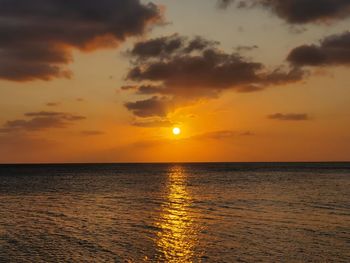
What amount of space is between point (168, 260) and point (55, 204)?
124ft

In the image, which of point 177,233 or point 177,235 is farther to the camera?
point 177,233

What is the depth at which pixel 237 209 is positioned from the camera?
53438 mm

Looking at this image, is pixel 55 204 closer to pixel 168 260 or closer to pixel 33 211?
pixel 33 211

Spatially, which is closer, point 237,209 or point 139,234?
point 139,234

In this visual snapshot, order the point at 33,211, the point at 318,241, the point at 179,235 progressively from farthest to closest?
the point at 33,211, the point at 179,235, the point at 318,241

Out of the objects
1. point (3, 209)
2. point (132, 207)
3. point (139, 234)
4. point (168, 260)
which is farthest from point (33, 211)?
point (168, 260)

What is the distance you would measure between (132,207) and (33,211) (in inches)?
517

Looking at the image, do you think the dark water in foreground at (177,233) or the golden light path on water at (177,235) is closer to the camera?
the dark water in foreground at (177,233)

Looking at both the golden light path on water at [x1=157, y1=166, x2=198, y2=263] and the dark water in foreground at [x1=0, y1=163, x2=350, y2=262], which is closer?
the dark water in foreground at [x1=0, y1=163, x2=350, y2=262]

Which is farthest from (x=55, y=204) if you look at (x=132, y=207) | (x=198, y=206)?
(x=198, y=206)

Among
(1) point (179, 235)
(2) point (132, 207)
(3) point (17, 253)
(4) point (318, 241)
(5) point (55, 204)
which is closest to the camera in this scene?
(3) point (17, 253)

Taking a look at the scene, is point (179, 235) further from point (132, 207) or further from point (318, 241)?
point (132, 207)

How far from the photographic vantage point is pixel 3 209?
182 feet

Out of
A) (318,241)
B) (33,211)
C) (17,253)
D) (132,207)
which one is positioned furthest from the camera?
(132,207)
